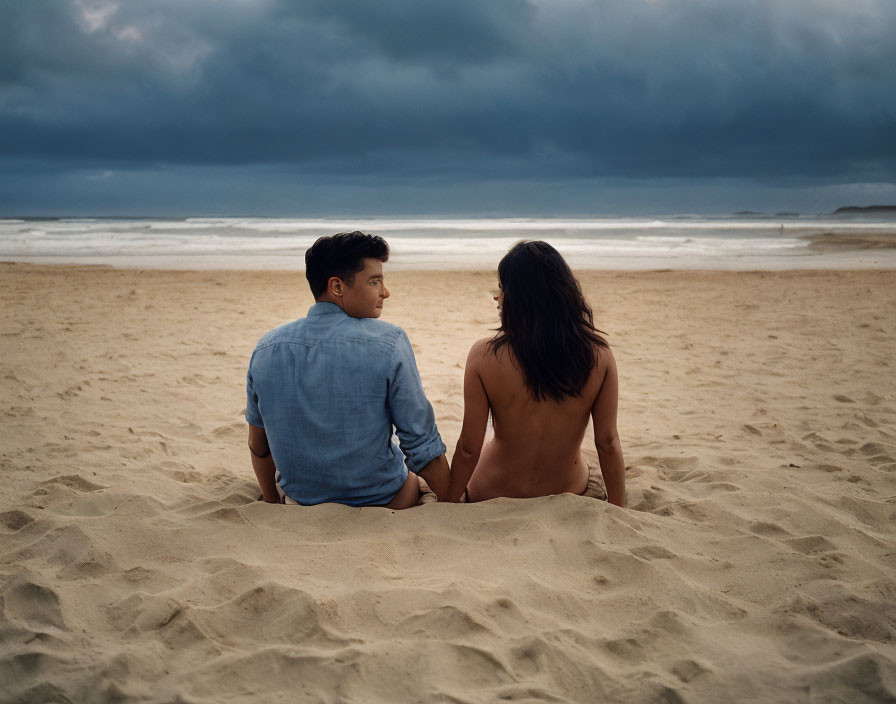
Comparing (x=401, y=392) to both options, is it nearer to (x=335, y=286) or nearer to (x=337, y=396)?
(x=337, y=396)

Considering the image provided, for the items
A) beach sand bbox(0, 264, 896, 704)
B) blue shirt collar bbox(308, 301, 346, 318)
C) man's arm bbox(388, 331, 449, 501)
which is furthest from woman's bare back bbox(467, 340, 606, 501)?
blue shirt collar bbox(308, 301, 346, 318)

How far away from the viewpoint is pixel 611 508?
9.01 feet

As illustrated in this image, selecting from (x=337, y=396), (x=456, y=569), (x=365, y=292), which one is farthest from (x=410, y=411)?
(x=456, y=569)

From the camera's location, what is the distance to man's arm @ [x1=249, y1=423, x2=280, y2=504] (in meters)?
2.83

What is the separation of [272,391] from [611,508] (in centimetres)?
149

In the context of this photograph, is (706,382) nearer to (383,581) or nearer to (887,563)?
(887,563)

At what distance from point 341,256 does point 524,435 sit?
1.09m

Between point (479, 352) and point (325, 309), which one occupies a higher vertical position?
point (325, 309)

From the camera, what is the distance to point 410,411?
8.56ft

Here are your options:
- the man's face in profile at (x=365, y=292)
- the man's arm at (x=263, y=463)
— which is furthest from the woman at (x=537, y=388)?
the man's arm at (x=263, y=463)

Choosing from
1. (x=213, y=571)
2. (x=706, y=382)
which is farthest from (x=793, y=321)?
(x=213, y=571)

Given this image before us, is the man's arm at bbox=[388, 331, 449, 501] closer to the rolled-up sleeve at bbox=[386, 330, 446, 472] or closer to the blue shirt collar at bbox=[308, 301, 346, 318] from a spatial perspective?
the rolled-up sleeve at bbox=[386, 330, 446, 472]

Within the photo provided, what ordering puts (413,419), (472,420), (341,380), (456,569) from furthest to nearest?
(472,420)
(413,419)
(341,380)
(456,569)

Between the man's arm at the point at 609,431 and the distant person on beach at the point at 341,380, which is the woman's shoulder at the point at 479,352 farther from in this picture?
the man's arm at the point at 609,431
